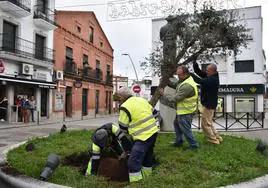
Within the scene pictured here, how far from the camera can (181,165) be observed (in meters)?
5.12

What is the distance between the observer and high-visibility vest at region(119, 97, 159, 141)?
4.54m

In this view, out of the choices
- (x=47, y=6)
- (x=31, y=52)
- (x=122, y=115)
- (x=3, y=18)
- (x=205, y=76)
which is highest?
(x=47, y=6)

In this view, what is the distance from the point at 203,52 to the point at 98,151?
4416mm

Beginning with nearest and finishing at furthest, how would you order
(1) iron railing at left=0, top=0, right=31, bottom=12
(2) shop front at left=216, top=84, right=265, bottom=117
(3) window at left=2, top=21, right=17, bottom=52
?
(3) window at left=2, top=21, right=17, bottom=52 < (1) iron railing at left=0, top=0, right=31, bottom=12 < (2) shop front at left=216, top=84, right=265, bottom=117

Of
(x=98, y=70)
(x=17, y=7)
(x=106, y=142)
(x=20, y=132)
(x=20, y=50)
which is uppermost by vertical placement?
(x=17, y=7)

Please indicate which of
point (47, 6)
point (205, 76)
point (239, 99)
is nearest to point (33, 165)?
point (205, 76)

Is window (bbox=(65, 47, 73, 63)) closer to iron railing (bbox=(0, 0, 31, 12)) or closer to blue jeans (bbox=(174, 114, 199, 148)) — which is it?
iron railing (bbox=(0, 0, 31, 12))

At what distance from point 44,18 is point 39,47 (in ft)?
7.41

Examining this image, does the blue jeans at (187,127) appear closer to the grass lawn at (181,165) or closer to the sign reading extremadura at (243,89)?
the grass lawn at (181,165)

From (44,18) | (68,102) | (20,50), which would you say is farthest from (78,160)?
(68,102)

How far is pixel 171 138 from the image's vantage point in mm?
7887

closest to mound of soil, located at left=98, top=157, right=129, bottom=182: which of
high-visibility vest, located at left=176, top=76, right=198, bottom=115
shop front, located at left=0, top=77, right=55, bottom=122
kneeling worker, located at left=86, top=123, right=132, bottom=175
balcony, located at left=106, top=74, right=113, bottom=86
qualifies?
kneeling worker, located at left=86, top=123, right=132, bottom=175

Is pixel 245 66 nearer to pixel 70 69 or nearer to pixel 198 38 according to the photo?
pixel 70 69

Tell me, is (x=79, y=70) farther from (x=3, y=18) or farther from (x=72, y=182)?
(x=72, y=182)
